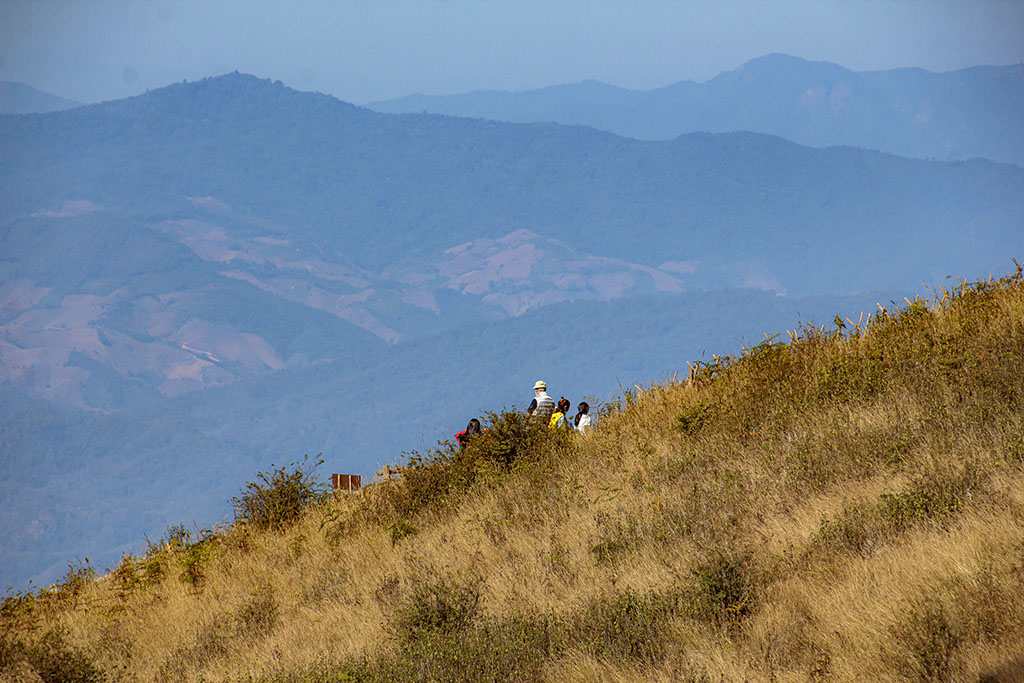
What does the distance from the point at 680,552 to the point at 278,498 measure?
761 centimetres

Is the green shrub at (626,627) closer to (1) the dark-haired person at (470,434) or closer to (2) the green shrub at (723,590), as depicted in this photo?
(2) the green shrub at (723,590)

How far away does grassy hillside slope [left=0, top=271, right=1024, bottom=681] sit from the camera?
612 cm

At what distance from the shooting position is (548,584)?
8156 millimetres

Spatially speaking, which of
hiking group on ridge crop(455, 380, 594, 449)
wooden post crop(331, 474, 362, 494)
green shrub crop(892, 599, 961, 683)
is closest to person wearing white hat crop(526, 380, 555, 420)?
hiking group on ridge crop(455, 380, 594, 449)

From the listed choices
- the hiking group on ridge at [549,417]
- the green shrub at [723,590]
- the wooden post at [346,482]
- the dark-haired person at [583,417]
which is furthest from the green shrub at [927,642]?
the wooden post at [346,482]

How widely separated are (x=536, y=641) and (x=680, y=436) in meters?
3.74

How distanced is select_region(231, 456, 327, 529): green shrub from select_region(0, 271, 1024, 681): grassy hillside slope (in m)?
0.11

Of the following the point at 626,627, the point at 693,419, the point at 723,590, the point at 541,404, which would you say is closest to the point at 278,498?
the point at 541,404

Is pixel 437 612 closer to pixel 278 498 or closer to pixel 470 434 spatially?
pixel 470 434

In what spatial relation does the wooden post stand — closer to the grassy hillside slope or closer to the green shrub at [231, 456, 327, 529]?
the green shrub at [231, 456, 327, 529]

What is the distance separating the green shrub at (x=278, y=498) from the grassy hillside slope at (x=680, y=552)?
11cm

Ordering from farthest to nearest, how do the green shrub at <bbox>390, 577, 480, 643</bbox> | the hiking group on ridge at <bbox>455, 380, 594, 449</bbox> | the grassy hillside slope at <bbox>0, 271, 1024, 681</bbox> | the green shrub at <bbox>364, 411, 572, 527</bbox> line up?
the hiking group on ridge at <bbox>455, 380, 594, 449</bbox>
the green shrub at <bbox>364, 411, 572, 527</bbox>
the green shrub at <bbox>390, 577, 480, 643</bbox>
the grassy hillside slope at <bbox>0, 271, 1024, 681</bbox>

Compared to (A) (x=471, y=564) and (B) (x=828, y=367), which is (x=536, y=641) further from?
(B) (x=828, y=367)

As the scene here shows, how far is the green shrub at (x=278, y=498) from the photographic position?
542 inches
